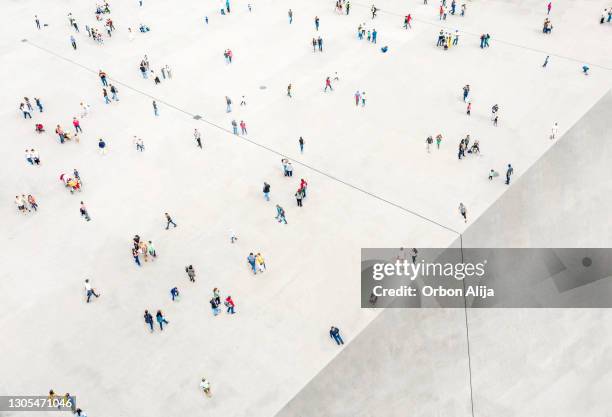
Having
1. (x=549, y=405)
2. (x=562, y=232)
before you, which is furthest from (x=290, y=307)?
(x=562, y=232)

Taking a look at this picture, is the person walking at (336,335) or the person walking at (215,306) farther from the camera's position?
the person walking at (215,306)

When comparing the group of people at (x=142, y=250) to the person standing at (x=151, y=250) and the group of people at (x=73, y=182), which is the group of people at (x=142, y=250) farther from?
the group of people at (x=73, y=182)

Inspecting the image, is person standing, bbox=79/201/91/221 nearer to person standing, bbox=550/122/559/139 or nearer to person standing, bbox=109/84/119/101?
person standing, bbox=109/84/119/101

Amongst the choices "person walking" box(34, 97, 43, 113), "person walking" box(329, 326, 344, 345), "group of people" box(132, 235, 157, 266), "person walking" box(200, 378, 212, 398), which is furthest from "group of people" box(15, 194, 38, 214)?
"person walking" box(329, 326, 344, 345)

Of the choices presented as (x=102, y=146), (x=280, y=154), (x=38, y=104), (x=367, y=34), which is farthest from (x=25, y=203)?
(x=367, y=34)

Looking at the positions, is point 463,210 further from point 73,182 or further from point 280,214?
point 73,182

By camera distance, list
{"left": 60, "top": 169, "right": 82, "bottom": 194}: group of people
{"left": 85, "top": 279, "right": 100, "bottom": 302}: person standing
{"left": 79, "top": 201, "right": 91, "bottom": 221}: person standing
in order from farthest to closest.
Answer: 1. {"left": 60, "top": 169, "right": 82, "bottom": 194}: group of people
2. {"left": 79, "top": 201, "right": 91, "bottom": 221}: person standing
3. {"left": 85, "top": 279, "right": 100, "bottom": 302}: person standing

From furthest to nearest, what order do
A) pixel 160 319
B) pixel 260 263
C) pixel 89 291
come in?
pixel 260 263, pixel 89 291, pixel 160 319

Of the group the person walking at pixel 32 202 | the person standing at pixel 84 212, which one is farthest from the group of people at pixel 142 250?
the person walking at pixel 32 202
